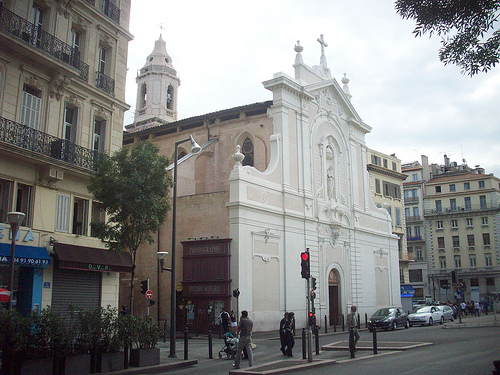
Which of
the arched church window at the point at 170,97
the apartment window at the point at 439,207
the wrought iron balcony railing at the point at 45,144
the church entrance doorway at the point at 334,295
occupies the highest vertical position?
the arched church window at the point at 170,97

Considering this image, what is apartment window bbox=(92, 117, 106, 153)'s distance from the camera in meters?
21.8

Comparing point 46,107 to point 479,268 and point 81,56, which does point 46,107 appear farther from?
point 479,268

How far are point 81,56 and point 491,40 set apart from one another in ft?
54.3

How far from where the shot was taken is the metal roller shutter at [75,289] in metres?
18.9

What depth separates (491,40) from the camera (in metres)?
9.98

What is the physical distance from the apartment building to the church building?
688cm

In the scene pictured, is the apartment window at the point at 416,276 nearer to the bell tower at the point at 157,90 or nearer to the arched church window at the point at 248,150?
the bell tower at the point at 157,90

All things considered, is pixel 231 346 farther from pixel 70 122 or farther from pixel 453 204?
pixel 453 204

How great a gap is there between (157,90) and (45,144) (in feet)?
122

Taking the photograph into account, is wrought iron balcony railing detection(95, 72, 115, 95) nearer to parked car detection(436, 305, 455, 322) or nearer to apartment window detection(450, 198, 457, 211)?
parked car detection(436, 305, 455, 322)

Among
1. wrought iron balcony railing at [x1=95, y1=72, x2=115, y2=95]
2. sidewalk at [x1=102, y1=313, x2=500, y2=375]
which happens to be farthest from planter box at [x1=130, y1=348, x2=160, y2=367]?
wrought iron balcony railing at [x1=95, y1=72, x2=115, y2=95]

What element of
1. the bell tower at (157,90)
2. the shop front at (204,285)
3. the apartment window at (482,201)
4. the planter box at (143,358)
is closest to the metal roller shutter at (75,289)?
the planter box at (143,358)

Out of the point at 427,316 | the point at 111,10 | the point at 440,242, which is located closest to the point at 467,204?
the point at 440,242

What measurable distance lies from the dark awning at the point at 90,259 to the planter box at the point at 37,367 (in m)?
6.38
